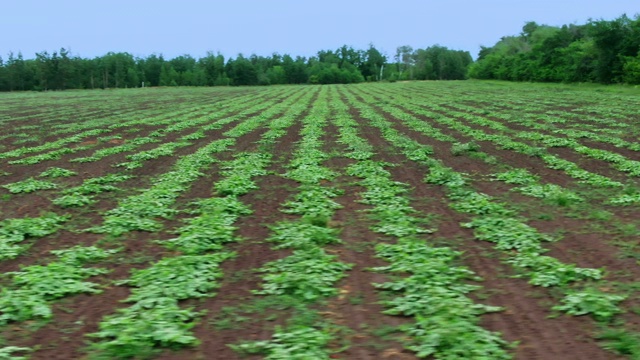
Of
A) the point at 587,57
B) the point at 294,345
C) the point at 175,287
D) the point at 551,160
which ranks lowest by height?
the point at 294,345

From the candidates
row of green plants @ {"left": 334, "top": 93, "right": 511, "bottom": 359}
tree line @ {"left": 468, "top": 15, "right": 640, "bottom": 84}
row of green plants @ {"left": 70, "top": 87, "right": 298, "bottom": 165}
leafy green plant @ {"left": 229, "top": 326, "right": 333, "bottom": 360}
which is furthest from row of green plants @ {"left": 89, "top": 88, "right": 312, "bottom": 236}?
tree line @ {"left": 468, "top": 15, "right": 640, "bottom": 84}

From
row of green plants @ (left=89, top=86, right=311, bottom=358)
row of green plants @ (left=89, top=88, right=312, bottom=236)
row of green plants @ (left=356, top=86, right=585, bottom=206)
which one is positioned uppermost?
row of green plants @ (left=356, top=86, right=585, bottom=206)

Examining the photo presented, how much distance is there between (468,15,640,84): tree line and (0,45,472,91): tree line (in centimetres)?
5177

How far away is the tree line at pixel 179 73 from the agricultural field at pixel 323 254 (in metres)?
105

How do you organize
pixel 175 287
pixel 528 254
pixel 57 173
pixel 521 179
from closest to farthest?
1. pixel 175 287
2. pixel 528 254
3. pixel 521 179
4. pixel 57 173

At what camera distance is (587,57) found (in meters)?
59.3

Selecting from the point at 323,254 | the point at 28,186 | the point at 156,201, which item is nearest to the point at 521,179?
the point at 323,254

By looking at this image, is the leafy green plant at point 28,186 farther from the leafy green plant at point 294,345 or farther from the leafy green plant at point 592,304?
the leafy green plant at point 592,304

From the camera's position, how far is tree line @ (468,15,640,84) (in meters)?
54.4

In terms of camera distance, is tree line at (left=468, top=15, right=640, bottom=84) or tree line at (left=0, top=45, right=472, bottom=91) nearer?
tree line at (left=468, top=15, right=640, bottom=84)

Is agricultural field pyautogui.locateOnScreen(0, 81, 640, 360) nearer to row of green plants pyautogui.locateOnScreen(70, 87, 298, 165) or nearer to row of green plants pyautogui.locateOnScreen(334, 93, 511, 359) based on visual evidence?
row of green plants pyautogui.locateOnScreen(334, 93, 511, 359)

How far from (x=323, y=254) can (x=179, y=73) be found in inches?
5625

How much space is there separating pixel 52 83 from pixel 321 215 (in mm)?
114487

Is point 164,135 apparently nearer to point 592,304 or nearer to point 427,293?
point 427,293
